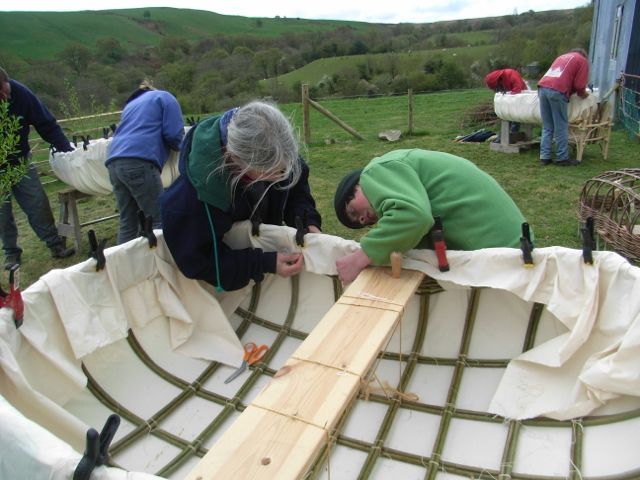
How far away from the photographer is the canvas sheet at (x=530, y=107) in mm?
7012

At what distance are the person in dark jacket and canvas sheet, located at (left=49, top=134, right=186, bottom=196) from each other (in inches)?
5.4

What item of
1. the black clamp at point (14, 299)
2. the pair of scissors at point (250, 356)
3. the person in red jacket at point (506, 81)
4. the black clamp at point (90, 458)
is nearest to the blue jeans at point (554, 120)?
the person in red jacket at point (506, 81)

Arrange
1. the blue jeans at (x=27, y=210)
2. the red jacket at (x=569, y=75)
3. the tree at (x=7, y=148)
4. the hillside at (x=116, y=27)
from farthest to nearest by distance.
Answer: the hillside at (x=116, y=27) → the red jacket at (x=569, y=75) → the blue jeans at (x=27, y=210) → the tree at (x=7, y=148)

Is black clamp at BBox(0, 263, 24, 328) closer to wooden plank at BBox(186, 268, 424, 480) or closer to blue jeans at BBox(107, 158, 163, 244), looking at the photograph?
wooden plank at BBox(186, 268, 424, 480)

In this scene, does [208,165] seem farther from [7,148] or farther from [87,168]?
[87,168]

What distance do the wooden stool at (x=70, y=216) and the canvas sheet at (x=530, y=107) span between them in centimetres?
629

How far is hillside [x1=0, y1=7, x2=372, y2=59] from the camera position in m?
34.5

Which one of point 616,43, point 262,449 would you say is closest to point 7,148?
point 262,449

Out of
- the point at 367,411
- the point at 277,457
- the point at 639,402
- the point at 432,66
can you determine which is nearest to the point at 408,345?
the point at 367,411

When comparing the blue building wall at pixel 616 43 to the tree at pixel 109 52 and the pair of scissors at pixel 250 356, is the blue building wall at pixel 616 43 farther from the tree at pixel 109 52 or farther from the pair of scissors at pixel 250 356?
the tree at pixel 109 52

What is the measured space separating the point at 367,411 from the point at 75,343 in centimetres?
138

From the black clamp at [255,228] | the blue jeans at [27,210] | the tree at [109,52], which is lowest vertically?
the blue jeans at [27,210]

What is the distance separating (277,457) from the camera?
1.44 metres

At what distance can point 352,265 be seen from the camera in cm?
248
